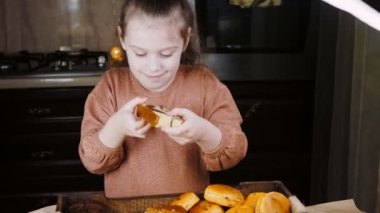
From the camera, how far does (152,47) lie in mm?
862

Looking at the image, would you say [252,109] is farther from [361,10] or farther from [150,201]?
[361,10]

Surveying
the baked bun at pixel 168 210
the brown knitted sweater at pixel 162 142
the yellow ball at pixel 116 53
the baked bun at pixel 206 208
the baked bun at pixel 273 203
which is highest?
the yellow ball at pixel 116 53

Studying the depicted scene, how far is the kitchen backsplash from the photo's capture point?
81.1 inches

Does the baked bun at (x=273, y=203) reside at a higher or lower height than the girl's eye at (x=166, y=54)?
lower

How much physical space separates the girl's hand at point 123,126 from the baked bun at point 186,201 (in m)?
0.13

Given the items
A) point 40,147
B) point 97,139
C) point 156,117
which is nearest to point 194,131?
point 156,117

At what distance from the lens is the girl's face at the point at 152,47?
0.86 meters

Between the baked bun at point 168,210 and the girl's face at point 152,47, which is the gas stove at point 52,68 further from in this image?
the baked bun at point 168,210

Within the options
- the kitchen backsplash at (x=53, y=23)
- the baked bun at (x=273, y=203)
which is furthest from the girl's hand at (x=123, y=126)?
the kitchen backsplash at (x=53, y=23)

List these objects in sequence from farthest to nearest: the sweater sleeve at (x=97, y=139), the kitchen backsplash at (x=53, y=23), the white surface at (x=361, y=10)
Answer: the kitchen backsplash at (x=53, y=23) < the sweater sleeve at (x=97, y=139) < the white surface at (x=361, y=10)

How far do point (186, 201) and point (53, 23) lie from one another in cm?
146

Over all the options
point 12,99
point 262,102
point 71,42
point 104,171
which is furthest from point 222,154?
point 71,42

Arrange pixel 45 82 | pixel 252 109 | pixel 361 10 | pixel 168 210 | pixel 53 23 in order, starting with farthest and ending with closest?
1. pixel 53 23
2. pixel 252 109
3. pixel 45 82
4. pixel 168 210
5. pixel 361 10

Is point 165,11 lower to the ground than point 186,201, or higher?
higher
